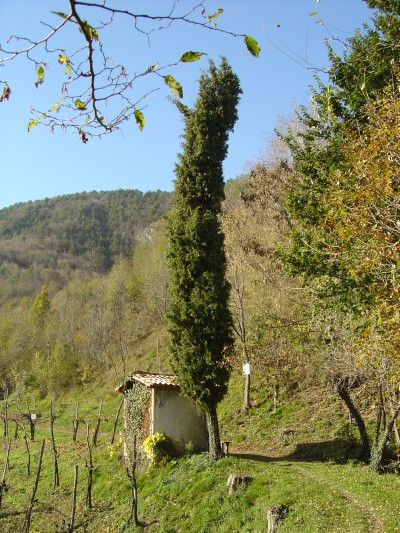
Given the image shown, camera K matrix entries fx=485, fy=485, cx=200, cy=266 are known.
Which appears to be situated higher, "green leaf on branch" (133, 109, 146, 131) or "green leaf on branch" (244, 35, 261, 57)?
"green leaf on branch" (244, 35, 261, 57)

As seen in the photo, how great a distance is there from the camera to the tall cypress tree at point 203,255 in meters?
15.1

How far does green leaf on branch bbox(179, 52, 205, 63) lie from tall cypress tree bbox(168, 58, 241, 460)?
12485 mm

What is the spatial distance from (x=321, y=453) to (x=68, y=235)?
9135cm

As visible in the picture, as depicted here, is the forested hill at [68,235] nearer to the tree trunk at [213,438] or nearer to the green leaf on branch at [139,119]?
the tree trunk at [213,438]

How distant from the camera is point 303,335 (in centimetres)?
1470

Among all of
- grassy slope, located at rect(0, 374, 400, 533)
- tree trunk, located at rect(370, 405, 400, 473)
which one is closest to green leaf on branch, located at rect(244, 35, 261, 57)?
→ grassy slope, located at rect(0, 374, 400, 533)

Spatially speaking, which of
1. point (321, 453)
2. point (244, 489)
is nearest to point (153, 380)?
point (321, 453)

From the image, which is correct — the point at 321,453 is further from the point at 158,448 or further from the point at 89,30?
the point at 89,30

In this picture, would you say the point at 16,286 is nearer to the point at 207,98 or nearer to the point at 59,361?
the point at 59,361

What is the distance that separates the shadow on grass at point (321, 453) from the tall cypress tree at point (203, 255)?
2.75 m

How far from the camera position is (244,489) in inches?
473

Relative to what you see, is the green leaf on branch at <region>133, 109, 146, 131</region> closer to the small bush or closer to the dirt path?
the dirt path

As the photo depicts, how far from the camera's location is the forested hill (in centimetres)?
8869

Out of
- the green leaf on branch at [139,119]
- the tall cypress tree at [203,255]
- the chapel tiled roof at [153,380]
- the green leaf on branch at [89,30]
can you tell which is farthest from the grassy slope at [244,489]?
the green leaf on branch at [89,30]
